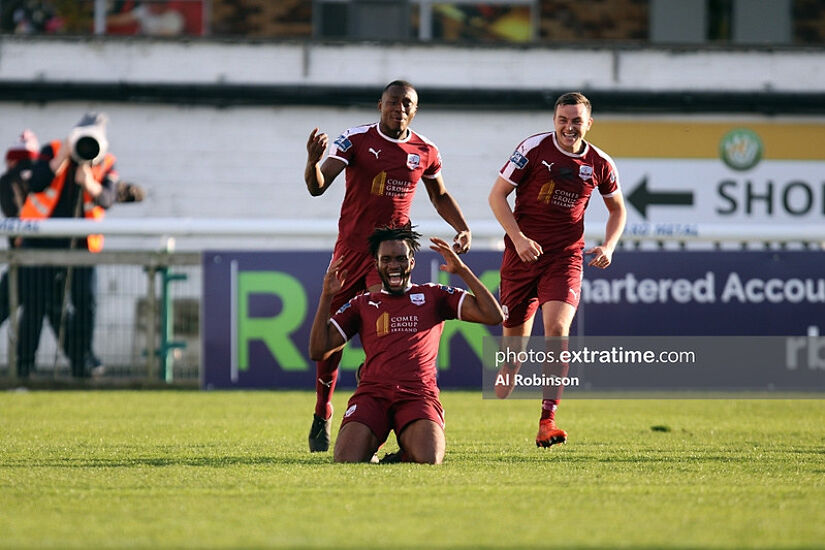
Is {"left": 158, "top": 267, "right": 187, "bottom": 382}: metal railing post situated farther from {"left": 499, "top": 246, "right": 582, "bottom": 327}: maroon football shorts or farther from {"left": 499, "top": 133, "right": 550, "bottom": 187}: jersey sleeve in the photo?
{"left": 499, "top": 133, "right": 550, "bottom": 187}: jersey sleeve

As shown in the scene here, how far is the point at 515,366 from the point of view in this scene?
9.38 m

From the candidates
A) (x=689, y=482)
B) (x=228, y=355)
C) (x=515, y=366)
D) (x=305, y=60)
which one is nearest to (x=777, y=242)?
(x=228, y=355)

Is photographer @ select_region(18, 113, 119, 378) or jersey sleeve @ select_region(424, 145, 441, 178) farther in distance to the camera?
photographer @ select_region(18, 113, 119, 378)

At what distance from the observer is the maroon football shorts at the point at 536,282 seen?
905cm

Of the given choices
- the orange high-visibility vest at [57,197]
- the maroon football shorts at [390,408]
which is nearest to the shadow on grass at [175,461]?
the maroon football shorts at [390,408]

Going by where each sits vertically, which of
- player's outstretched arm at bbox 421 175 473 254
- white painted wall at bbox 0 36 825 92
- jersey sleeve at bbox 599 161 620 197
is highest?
white painted wall at bbox 0 36 825 92

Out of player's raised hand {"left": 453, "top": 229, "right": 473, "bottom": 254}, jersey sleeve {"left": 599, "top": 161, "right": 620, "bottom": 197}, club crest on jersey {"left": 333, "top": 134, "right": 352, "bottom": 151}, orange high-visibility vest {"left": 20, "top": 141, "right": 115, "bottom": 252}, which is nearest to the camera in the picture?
player's raised hand {"left": 453, "top": 229, "right": 473, "bottom": 254}

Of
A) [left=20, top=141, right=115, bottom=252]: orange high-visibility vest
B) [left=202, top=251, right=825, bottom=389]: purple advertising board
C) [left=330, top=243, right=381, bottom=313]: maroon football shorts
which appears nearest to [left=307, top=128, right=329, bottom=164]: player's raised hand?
[left=330, top=243, right=381, bottom=313]: maroon football shorts

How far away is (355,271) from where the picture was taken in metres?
8.79

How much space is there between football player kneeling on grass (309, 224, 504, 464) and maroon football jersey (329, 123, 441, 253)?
723mm

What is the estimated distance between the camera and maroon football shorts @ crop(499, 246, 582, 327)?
29.7 feet

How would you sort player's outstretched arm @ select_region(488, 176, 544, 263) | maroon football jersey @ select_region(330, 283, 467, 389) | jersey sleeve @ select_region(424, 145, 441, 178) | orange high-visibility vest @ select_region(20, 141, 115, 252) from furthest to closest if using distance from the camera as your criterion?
orange high-visibility vest @ select_region(20, 141, 115, 252), jersey sleeve @ select_region(424, 145, 441, 178), player's outstretched arm @ select_region(488, 176, 544, 263), maroon football jersey @ select_region(330, 283, 467, 389)

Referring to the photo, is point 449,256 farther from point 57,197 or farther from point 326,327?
point 57,197

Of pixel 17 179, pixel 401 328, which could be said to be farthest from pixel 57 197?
pixel 401 328
